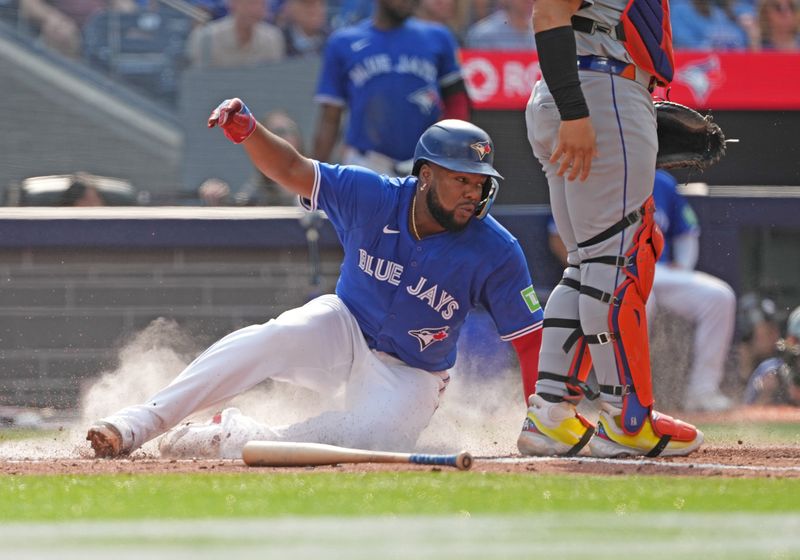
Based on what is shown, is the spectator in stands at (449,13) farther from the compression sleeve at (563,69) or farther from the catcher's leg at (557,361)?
the compression sleeve at (563,69)

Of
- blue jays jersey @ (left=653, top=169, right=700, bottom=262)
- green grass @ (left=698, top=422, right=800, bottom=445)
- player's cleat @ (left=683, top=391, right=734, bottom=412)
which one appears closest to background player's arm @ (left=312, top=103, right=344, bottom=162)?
blue jays jersey @ (left=653, top=169, right=700, bottom=262)

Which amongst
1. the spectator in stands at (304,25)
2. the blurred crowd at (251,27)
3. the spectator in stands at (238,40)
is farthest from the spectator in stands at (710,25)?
the spectator in stands at (238,40)

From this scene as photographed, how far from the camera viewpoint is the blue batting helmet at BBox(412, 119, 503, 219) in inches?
204

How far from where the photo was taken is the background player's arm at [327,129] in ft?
28.3

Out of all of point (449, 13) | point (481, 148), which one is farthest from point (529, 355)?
point (449, 13)

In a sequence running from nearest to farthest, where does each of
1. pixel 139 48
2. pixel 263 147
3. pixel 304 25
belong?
pixel 263 147
pixel 139 48
pixel 304 25

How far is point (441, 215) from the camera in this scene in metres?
5.27

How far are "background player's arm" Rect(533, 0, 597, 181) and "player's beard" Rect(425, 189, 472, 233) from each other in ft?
2.28

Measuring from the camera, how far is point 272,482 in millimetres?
4184

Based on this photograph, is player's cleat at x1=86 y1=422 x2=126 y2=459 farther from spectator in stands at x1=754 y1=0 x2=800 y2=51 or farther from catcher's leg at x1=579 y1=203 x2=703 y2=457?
spectator in stands at x1=754 y1=0 x2=800 y2=51

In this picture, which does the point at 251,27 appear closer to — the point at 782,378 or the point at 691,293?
the point at 691,293

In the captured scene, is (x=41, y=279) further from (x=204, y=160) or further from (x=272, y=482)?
(x=272, y=482)

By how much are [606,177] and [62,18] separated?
570cm

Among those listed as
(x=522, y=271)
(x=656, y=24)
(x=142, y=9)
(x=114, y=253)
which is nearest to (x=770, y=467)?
(x=522, y=271)
